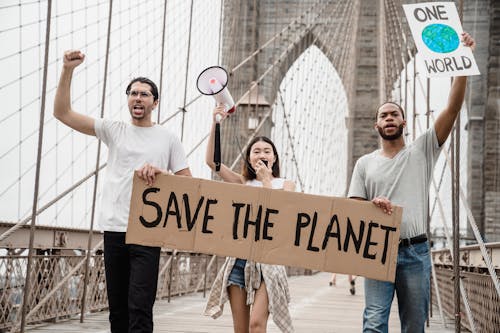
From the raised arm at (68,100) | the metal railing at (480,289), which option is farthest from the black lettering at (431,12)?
the metal railing at (480,289)

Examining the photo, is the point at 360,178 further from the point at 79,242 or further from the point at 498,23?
the point at 498,23

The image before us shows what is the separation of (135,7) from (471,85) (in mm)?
14009

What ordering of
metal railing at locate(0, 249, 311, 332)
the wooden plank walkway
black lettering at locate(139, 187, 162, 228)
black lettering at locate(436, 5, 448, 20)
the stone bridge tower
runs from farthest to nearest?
the stone bridge tower → the wooden plank walkway → metal railing at locate(0, 249, 311, 332) → black lettering at locate(436, 5, 448, 20) → black lettering at locate(139, 187, 162, 228)

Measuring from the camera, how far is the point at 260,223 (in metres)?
2.68

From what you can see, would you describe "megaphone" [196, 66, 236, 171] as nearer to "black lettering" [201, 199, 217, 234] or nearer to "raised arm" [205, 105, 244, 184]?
"raised arm" [205, 105, 244, 184]

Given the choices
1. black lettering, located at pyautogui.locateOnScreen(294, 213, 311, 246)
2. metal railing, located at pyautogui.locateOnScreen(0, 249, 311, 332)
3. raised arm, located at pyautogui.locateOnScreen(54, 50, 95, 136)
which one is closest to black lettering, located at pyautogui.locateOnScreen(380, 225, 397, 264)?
black lettering, located at pyautogui.locateOnScreen(294, 213, 311, 246)

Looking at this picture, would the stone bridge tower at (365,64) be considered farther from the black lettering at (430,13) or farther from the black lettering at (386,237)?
the black lettering at (386,237)

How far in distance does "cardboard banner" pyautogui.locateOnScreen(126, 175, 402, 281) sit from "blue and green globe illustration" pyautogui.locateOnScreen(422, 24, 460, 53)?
28.5 inches

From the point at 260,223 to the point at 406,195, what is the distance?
506 millimetres

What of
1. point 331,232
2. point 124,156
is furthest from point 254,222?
point 124,156

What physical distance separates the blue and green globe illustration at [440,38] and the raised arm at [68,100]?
129 cm

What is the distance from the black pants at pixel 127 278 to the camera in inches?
97.5

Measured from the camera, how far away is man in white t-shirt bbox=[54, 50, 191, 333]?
2.49 metres

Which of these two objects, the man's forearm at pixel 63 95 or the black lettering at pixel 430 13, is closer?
the man's forearm at pixel 63 95
